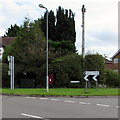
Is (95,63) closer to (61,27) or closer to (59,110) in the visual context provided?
(61,27)

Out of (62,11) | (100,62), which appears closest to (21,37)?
(100,62)

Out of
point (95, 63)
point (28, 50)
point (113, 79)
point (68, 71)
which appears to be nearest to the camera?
point (68, 71)

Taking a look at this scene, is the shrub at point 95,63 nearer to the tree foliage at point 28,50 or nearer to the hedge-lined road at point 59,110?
the tree foliage at point 28,50

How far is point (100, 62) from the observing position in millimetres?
33562

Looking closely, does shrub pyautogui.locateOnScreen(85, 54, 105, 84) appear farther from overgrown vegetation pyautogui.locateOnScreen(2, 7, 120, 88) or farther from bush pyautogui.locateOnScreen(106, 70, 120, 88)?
bush pyautogui.locateOnScreen(106, 70, 120, 88)

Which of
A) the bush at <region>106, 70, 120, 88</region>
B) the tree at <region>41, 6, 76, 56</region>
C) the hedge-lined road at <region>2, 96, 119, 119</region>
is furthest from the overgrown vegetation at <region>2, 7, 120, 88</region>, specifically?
the hedge-lined road at <region>2, 96, 119, 119</region>

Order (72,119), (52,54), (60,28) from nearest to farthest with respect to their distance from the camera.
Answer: (72,119) → (52,54) → (60,28)

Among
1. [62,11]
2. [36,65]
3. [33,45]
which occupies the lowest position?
[36,65]

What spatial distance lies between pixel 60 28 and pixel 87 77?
25.5 metres

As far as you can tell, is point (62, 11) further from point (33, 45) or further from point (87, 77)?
point (87, 77)

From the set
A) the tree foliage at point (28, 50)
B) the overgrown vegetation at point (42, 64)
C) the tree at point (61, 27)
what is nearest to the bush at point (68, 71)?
the overgrown vegetation at point (42, 64)

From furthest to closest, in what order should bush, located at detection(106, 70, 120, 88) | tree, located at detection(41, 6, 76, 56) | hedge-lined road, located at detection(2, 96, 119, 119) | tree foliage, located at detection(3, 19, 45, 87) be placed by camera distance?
tree, located at detection(41, 6, 76, 56) → bush, located at detection(106, 70, 120, 88) → tree foliage, located at detection(3, 19, 45, 87) → hedge-lined road, located at detection(2, 96, 119, 119)

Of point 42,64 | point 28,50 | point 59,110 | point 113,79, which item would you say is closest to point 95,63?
point 113,79

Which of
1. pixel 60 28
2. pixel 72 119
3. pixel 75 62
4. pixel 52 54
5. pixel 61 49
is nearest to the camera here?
pixel 72 119
